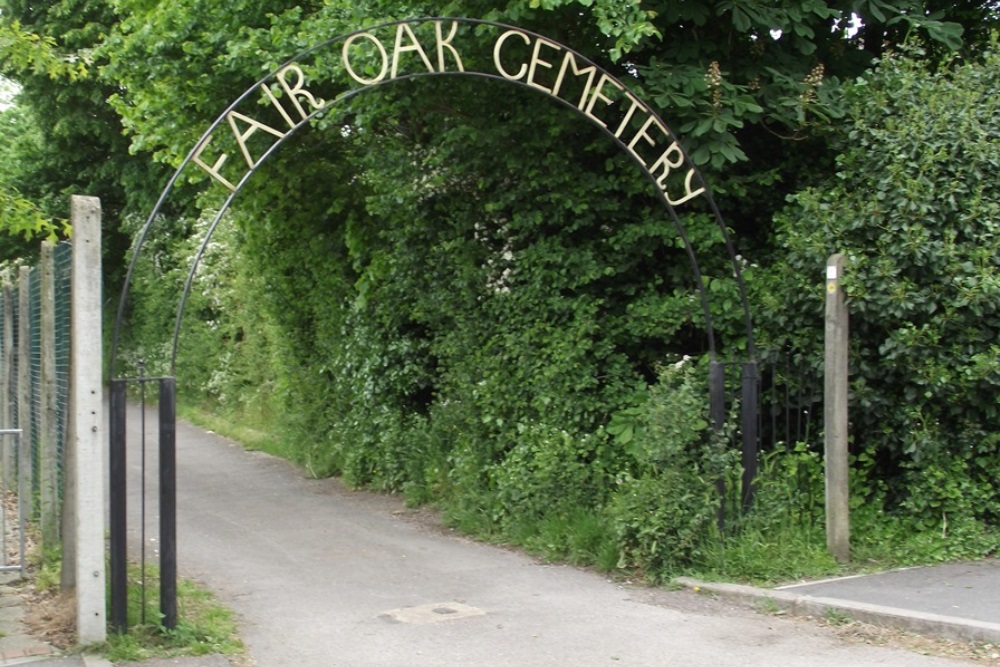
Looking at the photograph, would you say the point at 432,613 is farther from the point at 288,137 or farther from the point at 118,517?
the point at 288,137

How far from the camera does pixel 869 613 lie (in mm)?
6867

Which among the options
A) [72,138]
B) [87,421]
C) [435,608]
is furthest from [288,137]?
[72,138]

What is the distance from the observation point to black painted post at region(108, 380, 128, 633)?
20.8 ft

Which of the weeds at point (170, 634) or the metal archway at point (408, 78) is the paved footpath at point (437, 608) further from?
the metal archway at point (408, 78)

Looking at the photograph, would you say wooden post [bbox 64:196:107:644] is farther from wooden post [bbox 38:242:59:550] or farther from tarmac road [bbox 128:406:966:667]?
wooden post [bbox 38:242:59:550]

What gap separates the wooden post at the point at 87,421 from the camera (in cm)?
613

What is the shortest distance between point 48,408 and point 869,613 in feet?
19.0

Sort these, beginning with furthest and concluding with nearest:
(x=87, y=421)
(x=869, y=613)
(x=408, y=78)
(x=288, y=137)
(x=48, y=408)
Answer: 1. (x=288, y=137)
2. (x=408, y=78)
3. (x=48, y=408)
4. (x=869, y=613)
5. (x=87, y=421)

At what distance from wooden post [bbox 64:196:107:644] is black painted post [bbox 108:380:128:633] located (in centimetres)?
12

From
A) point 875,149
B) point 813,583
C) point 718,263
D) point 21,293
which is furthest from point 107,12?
point 813,583

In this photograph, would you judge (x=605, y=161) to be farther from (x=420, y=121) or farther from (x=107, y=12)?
(x=107, y=12)

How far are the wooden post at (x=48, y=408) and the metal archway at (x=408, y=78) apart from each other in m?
0.51

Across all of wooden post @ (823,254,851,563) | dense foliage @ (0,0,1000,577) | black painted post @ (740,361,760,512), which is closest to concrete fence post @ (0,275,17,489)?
dense foliage @ (0,0,1000,577)

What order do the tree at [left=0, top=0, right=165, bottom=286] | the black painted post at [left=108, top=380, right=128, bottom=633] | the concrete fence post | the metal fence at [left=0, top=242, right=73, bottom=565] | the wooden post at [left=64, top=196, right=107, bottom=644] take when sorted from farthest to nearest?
the tree at [left=0, top=0, right=165, bottom=286] → the concrete fence post → the metal fence at [left=0, top=242, right=73, bottom=565] → the black painted post at [left=108, top=380, right=128, bottom=633] → the wooden post at [left=64, top=196, right=107, bottom=644]
